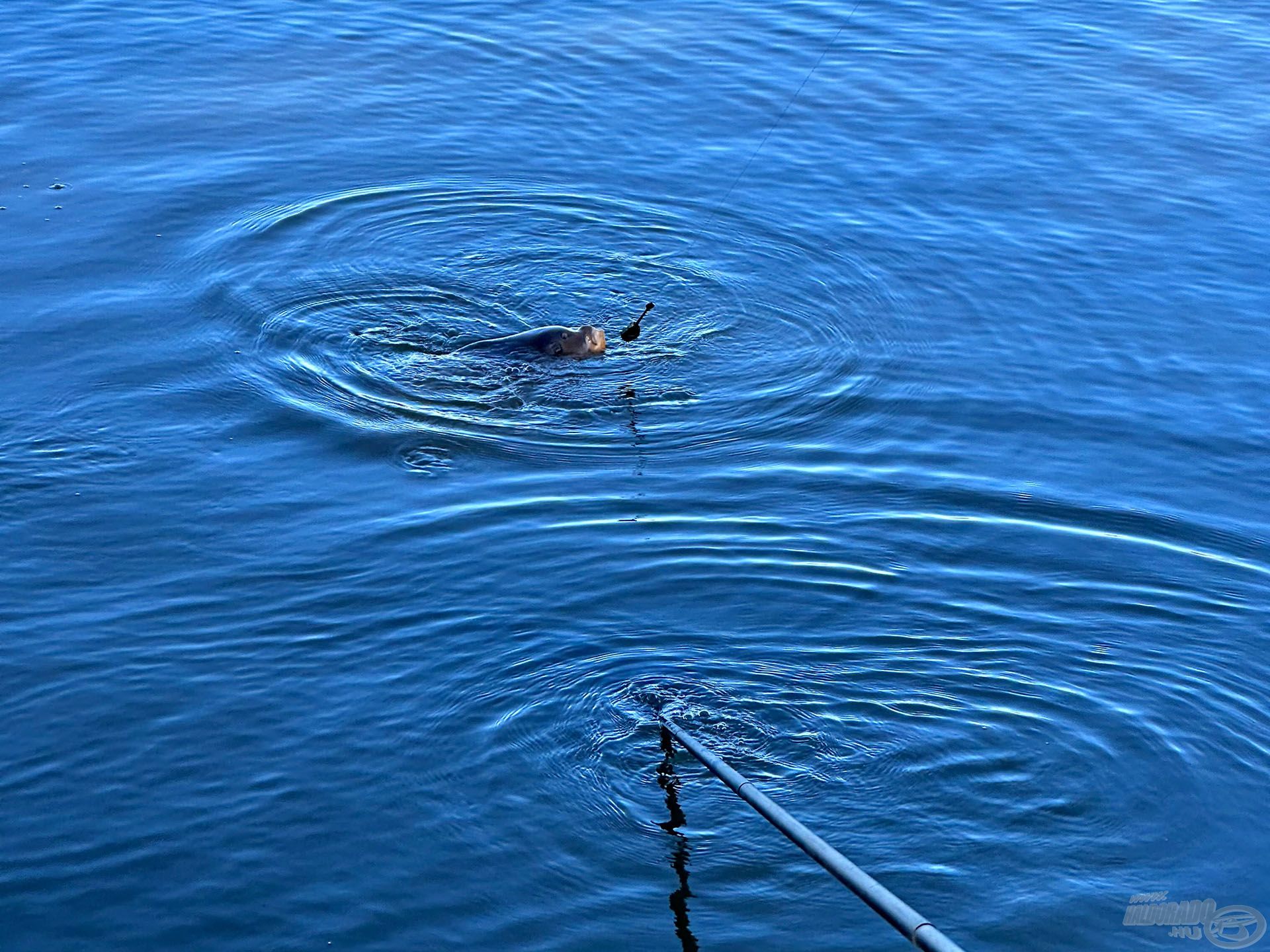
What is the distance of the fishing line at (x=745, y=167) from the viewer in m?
10.2

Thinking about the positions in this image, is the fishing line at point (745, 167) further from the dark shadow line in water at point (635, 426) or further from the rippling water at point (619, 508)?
the dark shadow line in water at point (635, 426)

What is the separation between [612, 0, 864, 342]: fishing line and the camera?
10.2 m

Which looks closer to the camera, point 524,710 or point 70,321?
point 524,710

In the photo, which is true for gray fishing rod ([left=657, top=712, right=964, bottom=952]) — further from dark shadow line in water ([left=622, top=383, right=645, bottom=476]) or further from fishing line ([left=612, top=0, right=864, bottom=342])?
fishing line ([left=612, top=0, right=864, bottom=342])

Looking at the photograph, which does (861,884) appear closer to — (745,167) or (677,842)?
(677,842)

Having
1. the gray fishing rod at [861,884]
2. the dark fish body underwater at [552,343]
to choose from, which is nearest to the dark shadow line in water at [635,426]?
the dark fish body underwater at [552,343]

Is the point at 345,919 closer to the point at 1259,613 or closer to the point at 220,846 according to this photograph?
the point at 220,846

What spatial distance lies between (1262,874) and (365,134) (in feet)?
33.8

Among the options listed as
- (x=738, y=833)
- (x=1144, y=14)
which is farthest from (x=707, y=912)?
(x=1144, y=14)

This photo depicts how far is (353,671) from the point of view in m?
7.23

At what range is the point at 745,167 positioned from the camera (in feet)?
44.2

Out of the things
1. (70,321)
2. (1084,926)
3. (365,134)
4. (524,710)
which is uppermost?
(365,134)

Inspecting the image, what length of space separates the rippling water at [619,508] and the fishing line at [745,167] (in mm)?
88

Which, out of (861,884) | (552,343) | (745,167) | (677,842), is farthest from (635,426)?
(861,884)
